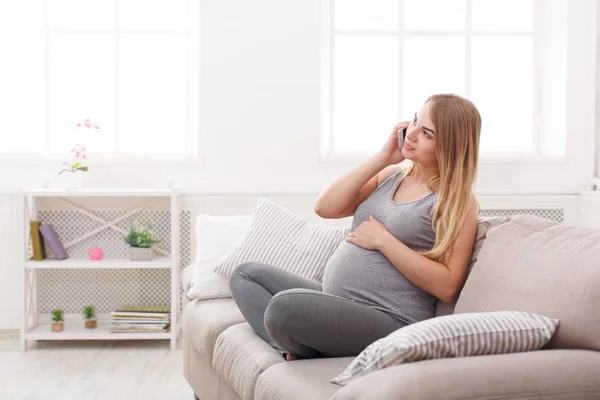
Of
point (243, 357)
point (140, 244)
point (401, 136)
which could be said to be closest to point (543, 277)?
point (401, 136)

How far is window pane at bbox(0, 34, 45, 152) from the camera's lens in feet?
15.0

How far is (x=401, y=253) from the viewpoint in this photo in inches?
82.8

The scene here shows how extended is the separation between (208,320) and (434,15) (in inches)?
106

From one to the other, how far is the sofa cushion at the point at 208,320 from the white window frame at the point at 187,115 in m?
1.61

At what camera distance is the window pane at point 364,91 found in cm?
469

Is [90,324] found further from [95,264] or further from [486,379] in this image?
[486,379]

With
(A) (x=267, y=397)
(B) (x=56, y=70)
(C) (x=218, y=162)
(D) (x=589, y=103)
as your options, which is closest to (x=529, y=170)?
(D) (x=589, y=103)

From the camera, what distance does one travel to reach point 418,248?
2.19m

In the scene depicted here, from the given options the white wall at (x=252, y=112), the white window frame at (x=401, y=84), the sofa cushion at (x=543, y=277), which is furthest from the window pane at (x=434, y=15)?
the sofa cushion at (x=543, y=277)

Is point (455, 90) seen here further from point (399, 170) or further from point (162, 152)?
point (399, 170)

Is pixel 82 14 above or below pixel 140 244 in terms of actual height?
above

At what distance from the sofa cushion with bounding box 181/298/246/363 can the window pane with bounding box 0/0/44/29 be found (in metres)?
2.34

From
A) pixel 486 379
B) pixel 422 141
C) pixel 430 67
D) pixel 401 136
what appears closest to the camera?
pixel 486 379

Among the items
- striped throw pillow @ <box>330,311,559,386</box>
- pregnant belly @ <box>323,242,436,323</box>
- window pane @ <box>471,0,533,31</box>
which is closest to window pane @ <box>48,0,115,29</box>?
window pane @ <box>471,0,533,31</box>
